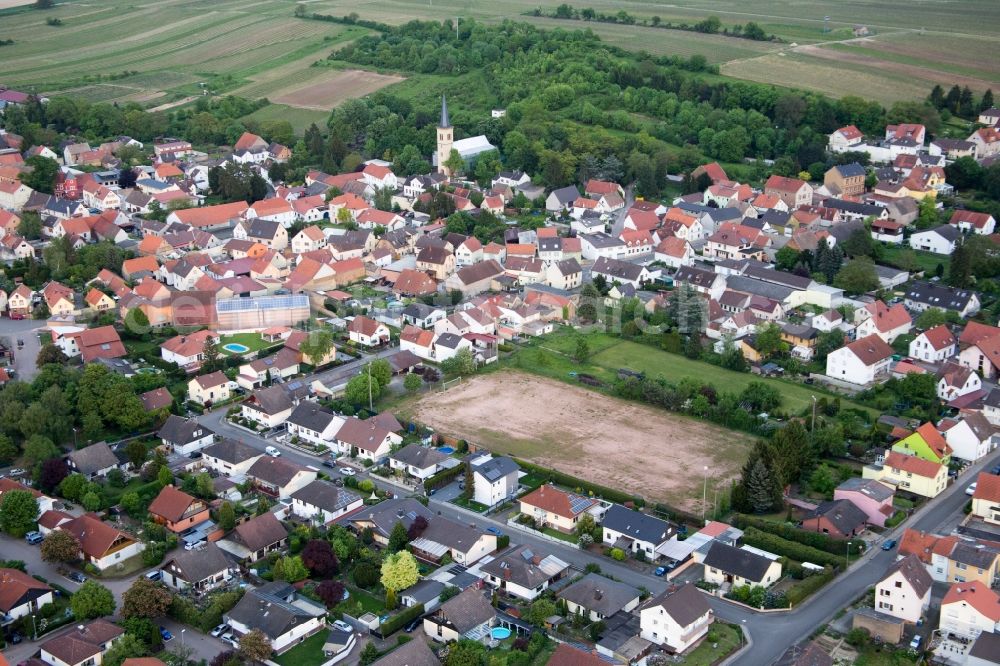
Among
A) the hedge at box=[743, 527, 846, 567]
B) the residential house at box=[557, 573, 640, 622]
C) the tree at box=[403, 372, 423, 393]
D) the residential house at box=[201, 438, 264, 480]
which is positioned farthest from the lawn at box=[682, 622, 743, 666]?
the tree at box=[403, 372, 423, 393]


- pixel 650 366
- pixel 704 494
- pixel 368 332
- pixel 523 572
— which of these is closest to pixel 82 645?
pixel 523 572

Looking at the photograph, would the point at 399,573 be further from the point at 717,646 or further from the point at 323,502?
the point at 717,646

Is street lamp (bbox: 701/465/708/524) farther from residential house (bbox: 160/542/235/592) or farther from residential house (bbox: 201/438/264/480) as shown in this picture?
residential house (bbox: 201/438/264/480)

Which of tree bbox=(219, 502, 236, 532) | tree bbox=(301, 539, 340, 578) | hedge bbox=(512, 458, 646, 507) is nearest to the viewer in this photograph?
tree bbox=(301, 539, 340, 578)

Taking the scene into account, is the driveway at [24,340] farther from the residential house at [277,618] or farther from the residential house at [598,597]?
the residential house at [598,597]

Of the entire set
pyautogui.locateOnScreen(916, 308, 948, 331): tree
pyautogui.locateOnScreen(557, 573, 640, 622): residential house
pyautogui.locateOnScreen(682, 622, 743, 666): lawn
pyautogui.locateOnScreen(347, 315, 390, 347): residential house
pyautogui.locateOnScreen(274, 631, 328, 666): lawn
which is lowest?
pyautogui.locateOnScreen(274, 631, 328, 666): lawn

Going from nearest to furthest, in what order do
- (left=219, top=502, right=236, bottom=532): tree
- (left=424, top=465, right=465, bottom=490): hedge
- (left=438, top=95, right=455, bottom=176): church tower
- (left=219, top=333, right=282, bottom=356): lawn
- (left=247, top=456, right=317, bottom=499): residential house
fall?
(left=219, top=502, right=236, bottom=532): tree < (left=247, top=456, right=317, bottom=499): residential house < (left=424, top=465, right=465, bottom=490): hedge < (left=219, top=333, right=282, bottom=356): lawn < (left=438, top=95, right=455, bottom=176): church tower

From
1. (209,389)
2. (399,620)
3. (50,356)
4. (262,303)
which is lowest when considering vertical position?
(399,620)

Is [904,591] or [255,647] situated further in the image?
[904,591]
